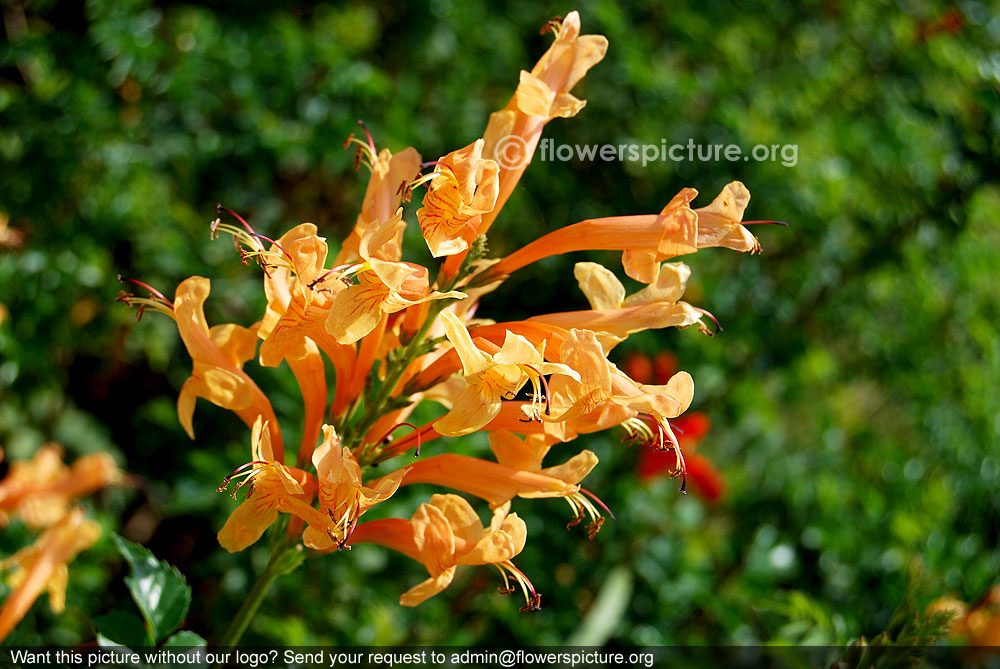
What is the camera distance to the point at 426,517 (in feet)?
3.34

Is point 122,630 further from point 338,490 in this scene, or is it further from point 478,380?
point 478,380

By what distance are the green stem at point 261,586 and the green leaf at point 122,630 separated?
109 millimetres

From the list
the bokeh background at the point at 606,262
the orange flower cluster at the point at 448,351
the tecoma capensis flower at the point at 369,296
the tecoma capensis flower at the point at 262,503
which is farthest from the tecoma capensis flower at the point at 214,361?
the bokeh background at the point at 606,262

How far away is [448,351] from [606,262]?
72.9 inches

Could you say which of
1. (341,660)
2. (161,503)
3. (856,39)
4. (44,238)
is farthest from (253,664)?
(856,39)

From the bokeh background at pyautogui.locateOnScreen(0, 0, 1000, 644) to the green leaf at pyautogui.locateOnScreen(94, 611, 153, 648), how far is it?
0.80 metres

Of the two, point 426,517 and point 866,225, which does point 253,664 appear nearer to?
point 426,517

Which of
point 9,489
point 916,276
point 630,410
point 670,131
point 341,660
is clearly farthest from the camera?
point 670,131

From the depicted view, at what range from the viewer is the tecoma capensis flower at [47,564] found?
46.8 inches

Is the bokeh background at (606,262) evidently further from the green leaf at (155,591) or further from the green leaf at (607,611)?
the green leaf at (155,591)

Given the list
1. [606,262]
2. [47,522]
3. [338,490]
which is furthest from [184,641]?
[606,262]

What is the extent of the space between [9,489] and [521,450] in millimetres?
1165

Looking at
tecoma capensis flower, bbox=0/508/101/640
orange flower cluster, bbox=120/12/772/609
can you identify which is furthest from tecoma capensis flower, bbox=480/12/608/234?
tecoma capensis flower, bbox=0/508/101/640

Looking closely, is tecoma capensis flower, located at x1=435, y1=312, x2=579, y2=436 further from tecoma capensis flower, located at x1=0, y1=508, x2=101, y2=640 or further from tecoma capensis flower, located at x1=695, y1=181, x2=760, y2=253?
tecoma capensis flower, located at x1=0, y1=508, x2=101, y2=640
